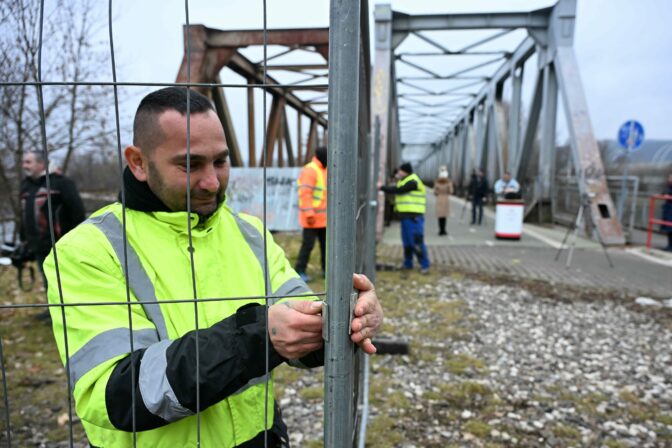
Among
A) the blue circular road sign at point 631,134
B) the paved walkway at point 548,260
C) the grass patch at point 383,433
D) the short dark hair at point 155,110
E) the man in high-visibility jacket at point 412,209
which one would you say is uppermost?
the blue circular road sign at point 631,134

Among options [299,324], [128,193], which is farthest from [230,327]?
[128,193]

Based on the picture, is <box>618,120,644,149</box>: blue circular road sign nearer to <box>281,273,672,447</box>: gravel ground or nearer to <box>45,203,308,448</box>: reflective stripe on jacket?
A: <box>281,273,672,447</box>: gravel ground

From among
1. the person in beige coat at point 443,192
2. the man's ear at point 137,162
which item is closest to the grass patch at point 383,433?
the man's ear at point 137,162

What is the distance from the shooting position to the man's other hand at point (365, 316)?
98cm

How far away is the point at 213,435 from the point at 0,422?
2.69 m

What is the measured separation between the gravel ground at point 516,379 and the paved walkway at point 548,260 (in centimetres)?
121

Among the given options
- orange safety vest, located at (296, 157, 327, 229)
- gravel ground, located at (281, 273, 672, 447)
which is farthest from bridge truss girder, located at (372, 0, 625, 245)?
gravel ground, located at (281, 273, 672, 447)

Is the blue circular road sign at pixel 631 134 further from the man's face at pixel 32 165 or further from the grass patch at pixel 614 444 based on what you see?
the man's face at pixel 32 165

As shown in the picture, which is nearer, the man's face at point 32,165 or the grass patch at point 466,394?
the grass patch at point 466,394

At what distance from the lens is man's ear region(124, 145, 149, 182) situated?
3.63ft

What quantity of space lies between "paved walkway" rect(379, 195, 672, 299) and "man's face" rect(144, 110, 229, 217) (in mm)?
6427

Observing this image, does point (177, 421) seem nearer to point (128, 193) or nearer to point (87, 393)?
point (87, 393)

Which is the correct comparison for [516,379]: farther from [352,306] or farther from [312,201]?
[352,306]

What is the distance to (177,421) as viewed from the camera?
1.07 m
